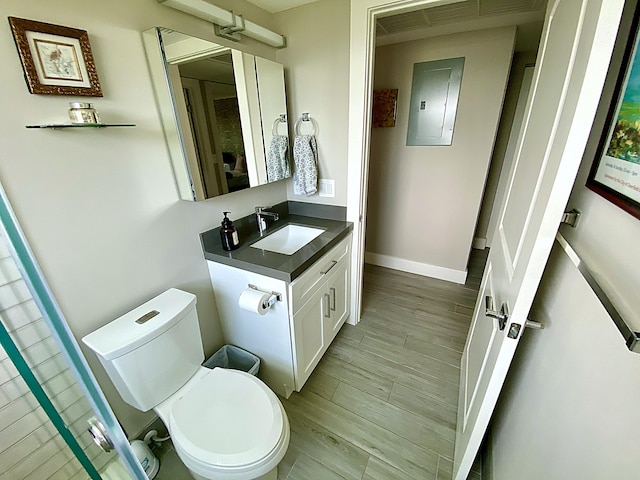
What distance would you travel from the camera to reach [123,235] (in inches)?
45.2

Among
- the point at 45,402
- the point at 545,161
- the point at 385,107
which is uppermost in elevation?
the point at 385,107

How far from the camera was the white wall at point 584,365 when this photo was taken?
0.49 metres

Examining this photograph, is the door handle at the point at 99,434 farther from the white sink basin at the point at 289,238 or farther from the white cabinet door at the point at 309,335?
the white sink basin at the point at 289,238

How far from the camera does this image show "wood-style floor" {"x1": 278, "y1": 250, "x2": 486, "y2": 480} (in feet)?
4.23

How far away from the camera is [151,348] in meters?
1.08

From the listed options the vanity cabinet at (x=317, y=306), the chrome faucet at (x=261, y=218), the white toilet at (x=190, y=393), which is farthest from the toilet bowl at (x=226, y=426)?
the chrome faucet at (x=261, y=218)

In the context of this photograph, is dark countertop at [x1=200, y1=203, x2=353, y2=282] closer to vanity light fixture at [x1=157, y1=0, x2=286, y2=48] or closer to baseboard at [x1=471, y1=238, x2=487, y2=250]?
vanity light fixture at [x1=157, y1=0, x2=286, y2=48]

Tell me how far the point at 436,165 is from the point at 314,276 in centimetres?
175

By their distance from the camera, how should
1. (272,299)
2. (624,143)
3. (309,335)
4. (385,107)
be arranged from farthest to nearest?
1. (385,107)
2. (309,335)
3. (272,299)
4. (624,143)

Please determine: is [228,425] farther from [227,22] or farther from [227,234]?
[227,22]

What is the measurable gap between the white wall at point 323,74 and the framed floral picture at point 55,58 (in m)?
1.12

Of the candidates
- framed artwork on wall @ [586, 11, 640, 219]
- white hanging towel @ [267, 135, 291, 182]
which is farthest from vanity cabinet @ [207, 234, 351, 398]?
framed artwork on wall @ [586, 11, 640, 219]

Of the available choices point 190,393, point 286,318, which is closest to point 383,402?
point 286,318

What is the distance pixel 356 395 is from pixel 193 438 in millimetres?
951
